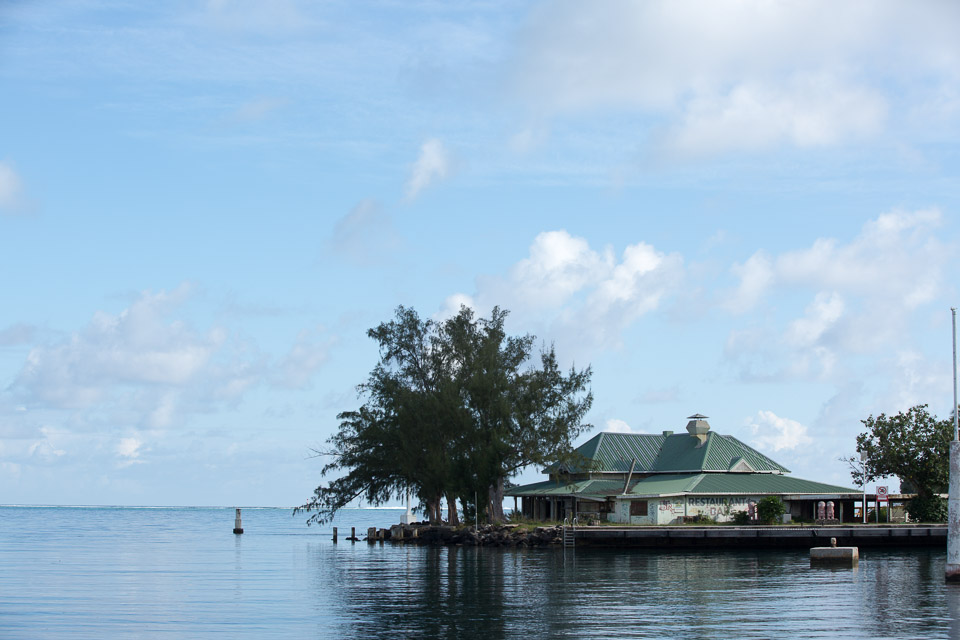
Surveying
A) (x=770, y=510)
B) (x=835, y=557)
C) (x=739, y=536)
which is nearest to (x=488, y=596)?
(x=835, y=557)

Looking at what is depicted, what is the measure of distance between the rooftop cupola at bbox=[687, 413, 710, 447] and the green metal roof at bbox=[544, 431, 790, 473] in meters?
0.41

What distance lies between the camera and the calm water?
109ft

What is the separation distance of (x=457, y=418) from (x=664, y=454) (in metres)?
21.5

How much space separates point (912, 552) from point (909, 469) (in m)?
16.8

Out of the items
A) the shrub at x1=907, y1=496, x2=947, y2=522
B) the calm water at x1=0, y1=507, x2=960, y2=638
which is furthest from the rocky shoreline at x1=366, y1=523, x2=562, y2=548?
the shrub at x1=907, y1=496, x2=947, y2=522

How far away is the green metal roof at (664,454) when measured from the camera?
8662cm

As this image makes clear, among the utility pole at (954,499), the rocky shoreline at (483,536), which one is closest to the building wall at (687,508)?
the rocky shoreline at (483,536)

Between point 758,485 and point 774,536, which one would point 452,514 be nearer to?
point 758,485

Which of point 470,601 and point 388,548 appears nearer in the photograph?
point 470,601

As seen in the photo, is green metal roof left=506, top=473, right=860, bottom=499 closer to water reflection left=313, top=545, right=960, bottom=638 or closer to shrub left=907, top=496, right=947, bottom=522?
shrub left=907, top=496, right=947, bottom=522

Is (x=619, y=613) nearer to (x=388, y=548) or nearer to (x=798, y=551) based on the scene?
(x=798, y=551)

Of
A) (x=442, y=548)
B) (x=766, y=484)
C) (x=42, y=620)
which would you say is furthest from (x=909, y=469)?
(x=42, y=620)

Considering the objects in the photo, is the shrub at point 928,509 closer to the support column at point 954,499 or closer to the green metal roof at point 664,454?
the green metal roof at point 664,454

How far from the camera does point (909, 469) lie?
84312 millimetres
